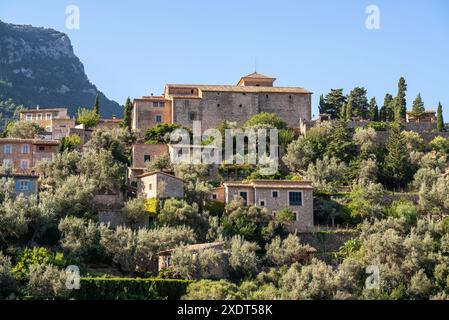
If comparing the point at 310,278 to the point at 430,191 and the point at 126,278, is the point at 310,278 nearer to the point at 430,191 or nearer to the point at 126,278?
the point at 126,278

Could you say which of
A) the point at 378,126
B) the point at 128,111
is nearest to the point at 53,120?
the point at 128,111

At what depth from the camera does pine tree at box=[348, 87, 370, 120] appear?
92125 mm

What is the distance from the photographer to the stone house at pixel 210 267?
196 feet

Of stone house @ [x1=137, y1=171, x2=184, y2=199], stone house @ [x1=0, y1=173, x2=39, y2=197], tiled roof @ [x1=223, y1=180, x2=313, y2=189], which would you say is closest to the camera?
stone house @ [x1=0, y1=173, x2=39, y2=197]

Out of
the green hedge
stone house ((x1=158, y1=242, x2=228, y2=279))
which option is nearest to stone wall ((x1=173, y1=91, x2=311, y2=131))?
stone house ((x1=158, y1=242, x2=228, y2=279))

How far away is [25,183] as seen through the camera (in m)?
66.7

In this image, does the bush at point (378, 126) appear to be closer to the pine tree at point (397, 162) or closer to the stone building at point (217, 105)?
the pine tree at point (397, 162)

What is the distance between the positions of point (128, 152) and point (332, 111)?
2243 cm

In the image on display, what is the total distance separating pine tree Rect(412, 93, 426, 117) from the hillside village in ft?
11.4

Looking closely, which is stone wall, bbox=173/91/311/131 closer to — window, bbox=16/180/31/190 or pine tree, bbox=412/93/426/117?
pine tree, bbox=412/93/426/117

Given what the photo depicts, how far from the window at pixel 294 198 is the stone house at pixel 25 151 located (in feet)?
59.5

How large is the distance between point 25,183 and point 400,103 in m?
37.3

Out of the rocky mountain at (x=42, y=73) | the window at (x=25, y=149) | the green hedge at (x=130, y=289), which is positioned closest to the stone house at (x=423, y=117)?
the window at (x=25, y=149)

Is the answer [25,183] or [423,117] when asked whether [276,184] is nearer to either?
[25,183]
